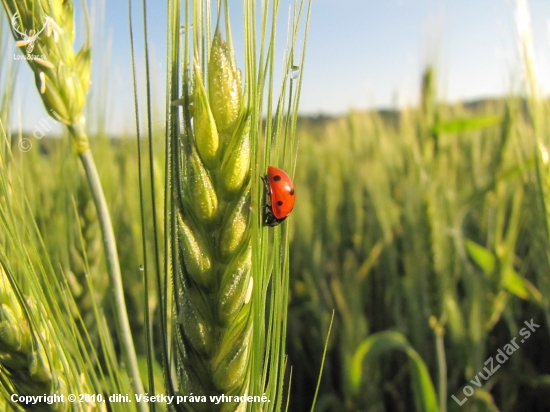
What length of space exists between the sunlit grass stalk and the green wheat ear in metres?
0.08

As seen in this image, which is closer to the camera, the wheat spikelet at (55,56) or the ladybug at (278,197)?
the wheat spikelet at (55,56)

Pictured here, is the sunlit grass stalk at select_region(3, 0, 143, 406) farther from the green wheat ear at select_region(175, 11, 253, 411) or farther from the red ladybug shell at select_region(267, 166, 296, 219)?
the red ladybug shell at select_region(267, 166, 296, 219)

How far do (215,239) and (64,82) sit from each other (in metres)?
0.22

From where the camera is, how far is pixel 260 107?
A: 0.38 metres

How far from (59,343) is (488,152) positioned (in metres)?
2.50

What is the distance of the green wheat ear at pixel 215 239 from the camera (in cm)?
35

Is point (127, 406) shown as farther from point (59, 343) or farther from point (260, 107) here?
point (260, 107)

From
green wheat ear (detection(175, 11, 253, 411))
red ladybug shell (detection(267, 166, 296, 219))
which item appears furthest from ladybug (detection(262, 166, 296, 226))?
green wheat ear (detection(175, 11, 253, 411))

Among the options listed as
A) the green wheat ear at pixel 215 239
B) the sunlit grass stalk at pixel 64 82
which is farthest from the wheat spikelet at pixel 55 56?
the green wheat ear at pixel 215 239

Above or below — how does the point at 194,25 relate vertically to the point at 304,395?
above

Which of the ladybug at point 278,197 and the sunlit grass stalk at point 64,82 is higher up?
the sunlit grass stalk at point 64,82

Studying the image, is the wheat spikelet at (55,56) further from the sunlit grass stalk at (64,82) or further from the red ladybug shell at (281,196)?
the red ladybug shell at (281,196)

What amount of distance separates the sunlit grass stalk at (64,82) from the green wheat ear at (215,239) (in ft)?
0.27

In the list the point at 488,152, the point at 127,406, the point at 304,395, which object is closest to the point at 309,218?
the point at 304,395
